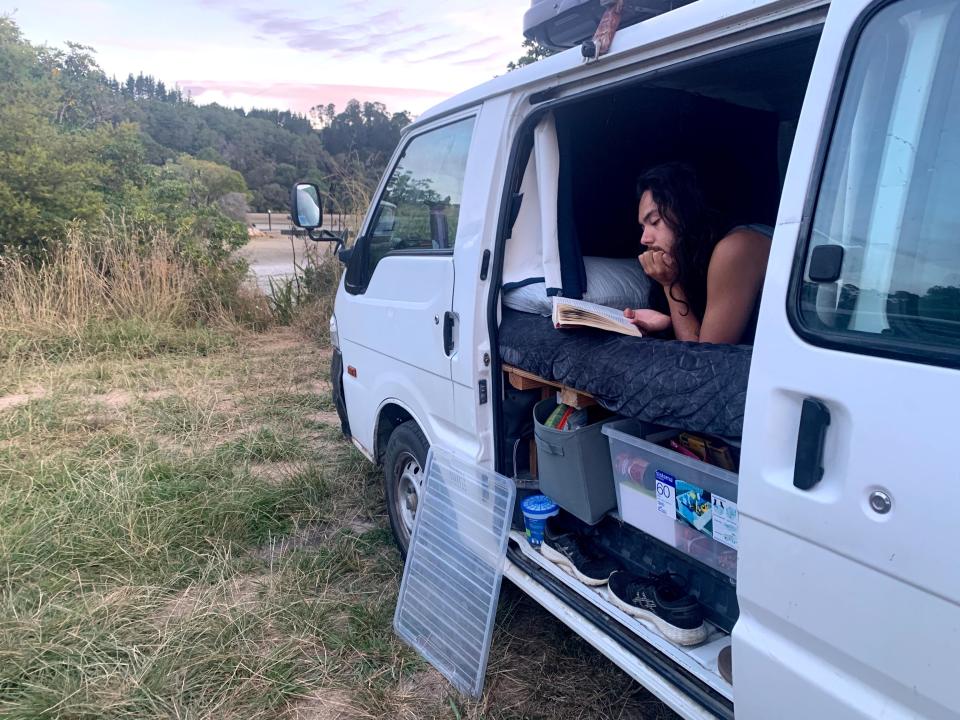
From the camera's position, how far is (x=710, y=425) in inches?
64.6

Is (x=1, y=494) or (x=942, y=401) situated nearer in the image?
(x=942, y=401)

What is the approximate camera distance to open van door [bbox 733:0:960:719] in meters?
1.13

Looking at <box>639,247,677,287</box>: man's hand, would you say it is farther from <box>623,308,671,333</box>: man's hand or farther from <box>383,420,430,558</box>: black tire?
<box>383,420,430,558</box>: black tire

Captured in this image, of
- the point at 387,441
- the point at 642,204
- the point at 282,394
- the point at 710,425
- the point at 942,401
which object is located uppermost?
the point at 642,204

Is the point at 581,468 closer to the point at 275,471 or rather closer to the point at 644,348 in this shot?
the point at 644,348

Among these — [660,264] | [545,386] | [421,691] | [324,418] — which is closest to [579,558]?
[545,386]

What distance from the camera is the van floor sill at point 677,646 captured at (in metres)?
1.75

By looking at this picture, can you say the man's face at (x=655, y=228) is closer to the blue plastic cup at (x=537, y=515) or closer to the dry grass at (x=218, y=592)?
the blue plastic cup at (x=537, y=515)

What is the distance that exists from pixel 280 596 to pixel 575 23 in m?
2.63

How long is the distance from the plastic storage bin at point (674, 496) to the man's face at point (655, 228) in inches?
25.1

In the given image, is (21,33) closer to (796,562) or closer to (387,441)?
(387,441)

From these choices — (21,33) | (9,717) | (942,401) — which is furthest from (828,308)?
(21,33)

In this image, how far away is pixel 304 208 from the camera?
3668 millimetres

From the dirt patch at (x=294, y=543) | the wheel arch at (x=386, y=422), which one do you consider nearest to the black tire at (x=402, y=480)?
the wheel arch at (x=386, y=422)
